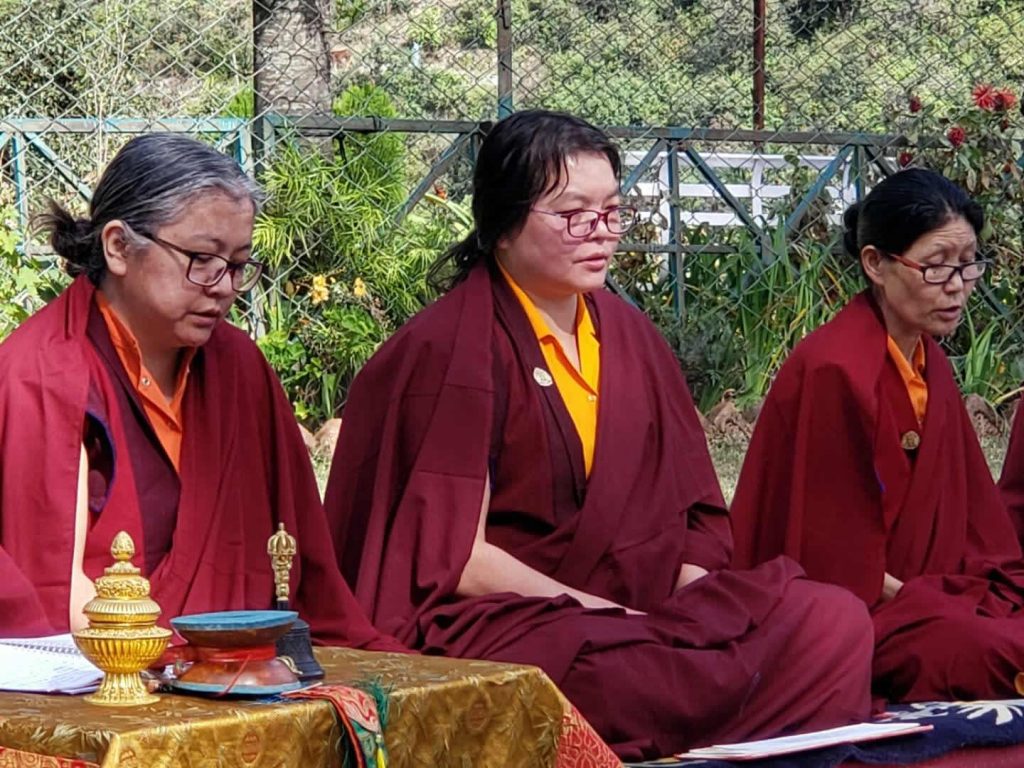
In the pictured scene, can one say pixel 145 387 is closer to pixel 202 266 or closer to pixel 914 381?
pixel 202 266

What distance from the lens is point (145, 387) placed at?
365cm

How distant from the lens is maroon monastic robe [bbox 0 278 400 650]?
3441 mm

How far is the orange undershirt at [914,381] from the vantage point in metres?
4.72

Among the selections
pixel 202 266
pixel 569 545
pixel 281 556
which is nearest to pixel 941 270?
pixel 569 545

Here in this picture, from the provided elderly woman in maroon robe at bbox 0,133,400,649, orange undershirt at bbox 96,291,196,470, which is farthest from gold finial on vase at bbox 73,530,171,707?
orange undershirt at bbox 96,291,196,470

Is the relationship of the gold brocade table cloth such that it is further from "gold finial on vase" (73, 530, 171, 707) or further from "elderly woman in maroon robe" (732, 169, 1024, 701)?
"elderly woman in maroon robe" (732, 169, 1024, 701)

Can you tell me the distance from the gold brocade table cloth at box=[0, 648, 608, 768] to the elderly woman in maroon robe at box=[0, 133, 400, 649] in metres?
0.61

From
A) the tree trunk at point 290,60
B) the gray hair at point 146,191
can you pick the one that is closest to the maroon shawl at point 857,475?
the gray hair at point 146,191

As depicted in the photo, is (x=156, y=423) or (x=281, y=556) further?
(x=156, y=423)

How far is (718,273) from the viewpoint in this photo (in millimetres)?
8227

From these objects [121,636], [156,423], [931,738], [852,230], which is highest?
[852,230]

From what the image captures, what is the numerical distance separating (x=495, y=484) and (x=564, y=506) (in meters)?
0.16

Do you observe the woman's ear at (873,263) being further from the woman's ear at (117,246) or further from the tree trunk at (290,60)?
the tree trunk at (290,60)

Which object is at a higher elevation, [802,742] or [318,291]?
[318,291]
